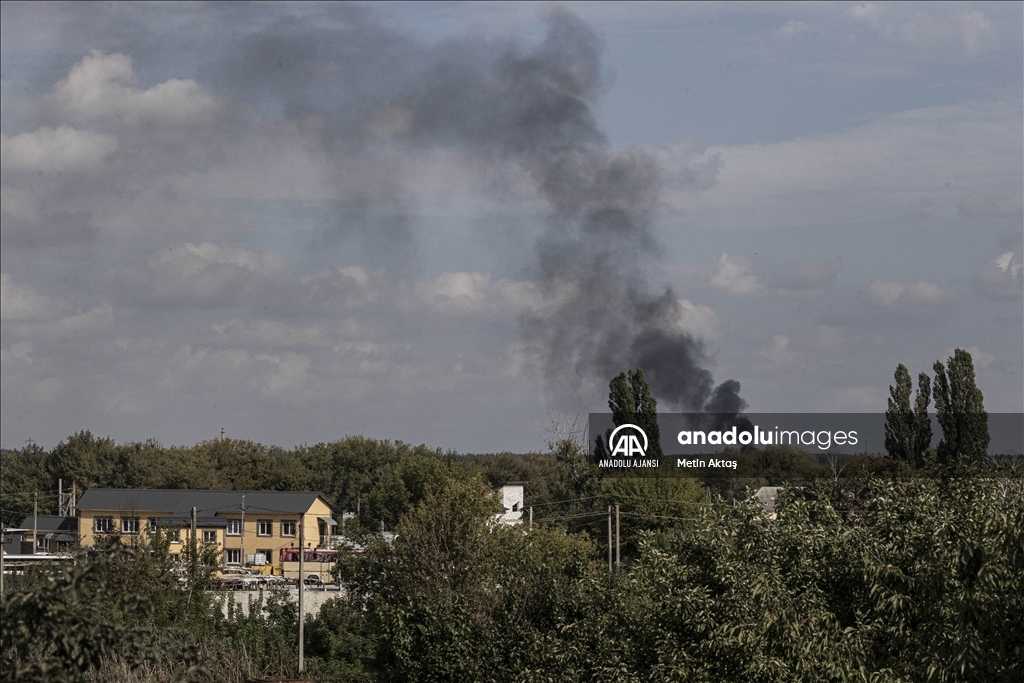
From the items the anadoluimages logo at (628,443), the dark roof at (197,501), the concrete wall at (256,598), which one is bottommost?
the concrete wall at (256,598)

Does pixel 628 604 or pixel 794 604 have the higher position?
pixel 794 604

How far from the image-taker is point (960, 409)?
66188mm

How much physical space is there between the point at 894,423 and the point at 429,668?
45934 millimetres

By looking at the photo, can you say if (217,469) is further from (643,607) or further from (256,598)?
(643,607)

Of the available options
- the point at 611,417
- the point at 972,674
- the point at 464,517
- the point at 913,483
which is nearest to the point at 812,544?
the point at 913,483

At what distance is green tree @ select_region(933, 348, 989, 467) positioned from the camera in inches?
2564

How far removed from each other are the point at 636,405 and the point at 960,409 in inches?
864

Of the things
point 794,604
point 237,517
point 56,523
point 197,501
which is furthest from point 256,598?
point 56,523

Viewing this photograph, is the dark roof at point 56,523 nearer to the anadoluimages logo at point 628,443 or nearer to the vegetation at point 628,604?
the vegetation at point 628,604

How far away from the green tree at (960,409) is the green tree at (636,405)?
63.3 feet

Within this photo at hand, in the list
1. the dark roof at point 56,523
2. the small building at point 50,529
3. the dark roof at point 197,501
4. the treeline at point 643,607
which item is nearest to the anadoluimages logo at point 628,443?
the dark roof at point 197,501

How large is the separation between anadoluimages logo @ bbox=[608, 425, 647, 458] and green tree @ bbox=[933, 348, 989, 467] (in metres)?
20.3

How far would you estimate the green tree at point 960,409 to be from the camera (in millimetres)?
65125

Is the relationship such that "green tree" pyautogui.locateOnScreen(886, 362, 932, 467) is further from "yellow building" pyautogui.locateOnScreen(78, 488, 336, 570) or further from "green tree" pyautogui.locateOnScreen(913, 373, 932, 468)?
"yellow building" pyautogui.locateOnScreen(78, 488, 336, 570)
